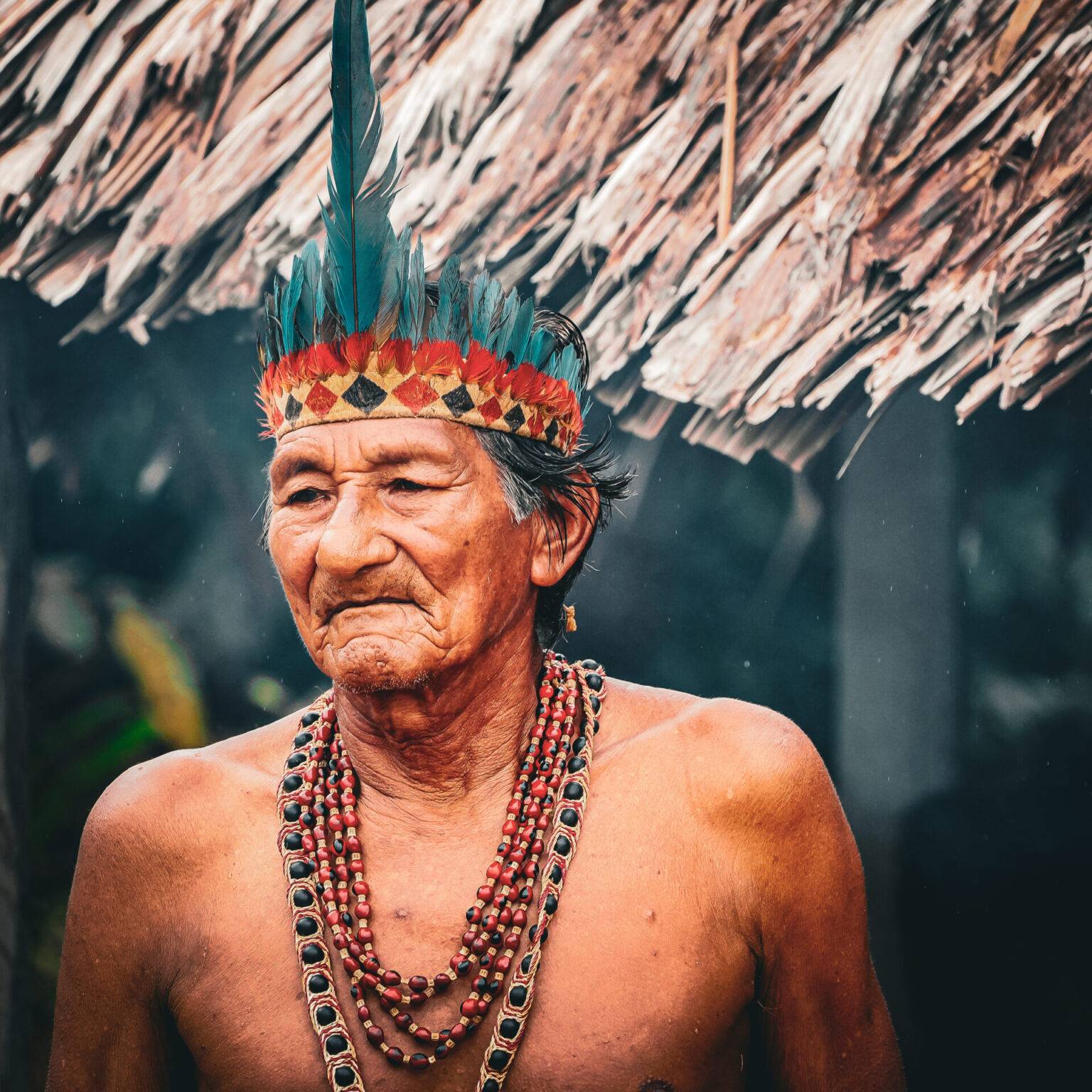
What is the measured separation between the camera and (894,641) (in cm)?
299

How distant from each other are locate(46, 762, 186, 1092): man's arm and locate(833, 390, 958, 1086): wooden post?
1.73m

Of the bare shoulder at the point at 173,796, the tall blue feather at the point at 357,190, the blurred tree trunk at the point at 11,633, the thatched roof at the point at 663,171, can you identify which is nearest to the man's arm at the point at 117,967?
the bare shoulder at the point at 173,796

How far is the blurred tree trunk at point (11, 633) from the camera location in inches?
114

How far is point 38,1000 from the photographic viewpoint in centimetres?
290

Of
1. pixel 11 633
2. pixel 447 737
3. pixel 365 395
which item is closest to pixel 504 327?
pixel 365 395

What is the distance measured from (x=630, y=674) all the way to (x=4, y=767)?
1.62m

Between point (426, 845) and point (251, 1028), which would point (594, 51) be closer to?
point (426, 845)

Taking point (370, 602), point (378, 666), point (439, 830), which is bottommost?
point (439, 830)

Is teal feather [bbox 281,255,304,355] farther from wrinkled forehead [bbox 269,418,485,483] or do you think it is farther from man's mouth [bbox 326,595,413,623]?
man's mouth [bbox 326,595,413,623]

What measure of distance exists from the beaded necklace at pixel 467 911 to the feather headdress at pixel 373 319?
0.62m

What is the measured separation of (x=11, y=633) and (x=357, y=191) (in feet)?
5.24

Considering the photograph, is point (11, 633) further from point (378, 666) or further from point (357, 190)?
point (357, 190)

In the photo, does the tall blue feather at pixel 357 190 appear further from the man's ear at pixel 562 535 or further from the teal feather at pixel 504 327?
the man's ear at pixel 562 535

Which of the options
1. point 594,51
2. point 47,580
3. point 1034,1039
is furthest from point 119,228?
point 1034,1039
